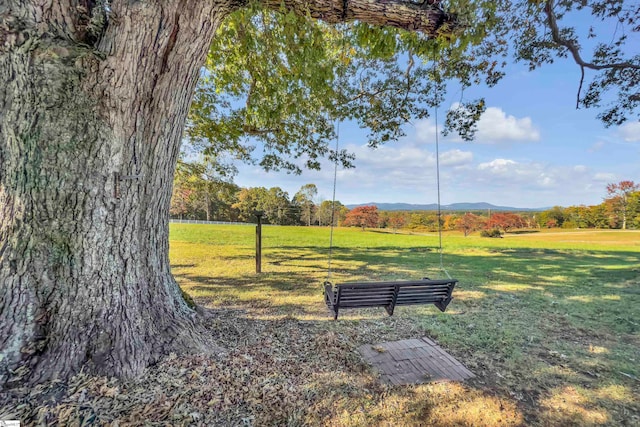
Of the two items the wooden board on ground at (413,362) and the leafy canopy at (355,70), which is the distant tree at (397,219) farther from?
the wooden board on ground at (413,362)

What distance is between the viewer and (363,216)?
14461 mm

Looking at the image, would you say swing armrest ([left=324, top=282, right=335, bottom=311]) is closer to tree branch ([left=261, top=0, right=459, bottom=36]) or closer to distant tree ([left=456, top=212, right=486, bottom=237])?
tree branch ([left=261, top=0, right=459, bottom=36])

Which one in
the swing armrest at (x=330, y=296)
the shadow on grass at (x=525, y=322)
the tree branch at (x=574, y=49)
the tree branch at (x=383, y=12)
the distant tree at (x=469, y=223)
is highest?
the tree branch at (x=574, y=49)

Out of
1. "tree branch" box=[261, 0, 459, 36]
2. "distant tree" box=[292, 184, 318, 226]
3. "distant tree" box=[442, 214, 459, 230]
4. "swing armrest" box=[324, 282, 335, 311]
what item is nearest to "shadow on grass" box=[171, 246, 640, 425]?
"swing armrest" box=[324, 282, 335, 311]

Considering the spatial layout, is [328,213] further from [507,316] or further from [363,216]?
[507,316]

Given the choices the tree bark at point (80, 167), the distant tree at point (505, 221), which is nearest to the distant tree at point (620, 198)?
A: the distant tree at point (505, 221)

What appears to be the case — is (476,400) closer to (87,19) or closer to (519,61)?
(87,19)

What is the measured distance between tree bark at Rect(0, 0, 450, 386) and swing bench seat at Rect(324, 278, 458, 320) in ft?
6.03

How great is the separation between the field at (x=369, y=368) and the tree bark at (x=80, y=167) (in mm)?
355

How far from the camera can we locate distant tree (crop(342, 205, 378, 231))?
47.2ft

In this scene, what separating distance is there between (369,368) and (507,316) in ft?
10.4

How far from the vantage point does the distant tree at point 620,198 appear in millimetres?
11906

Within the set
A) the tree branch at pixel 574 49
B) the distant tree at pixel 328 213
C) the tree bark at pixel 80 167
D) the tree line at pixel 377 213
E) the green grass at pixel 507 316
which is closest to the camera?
the tree bark at pixel 80 167

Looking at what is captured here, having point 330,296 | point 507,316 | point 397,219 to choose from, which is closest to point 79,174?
point 330,296
